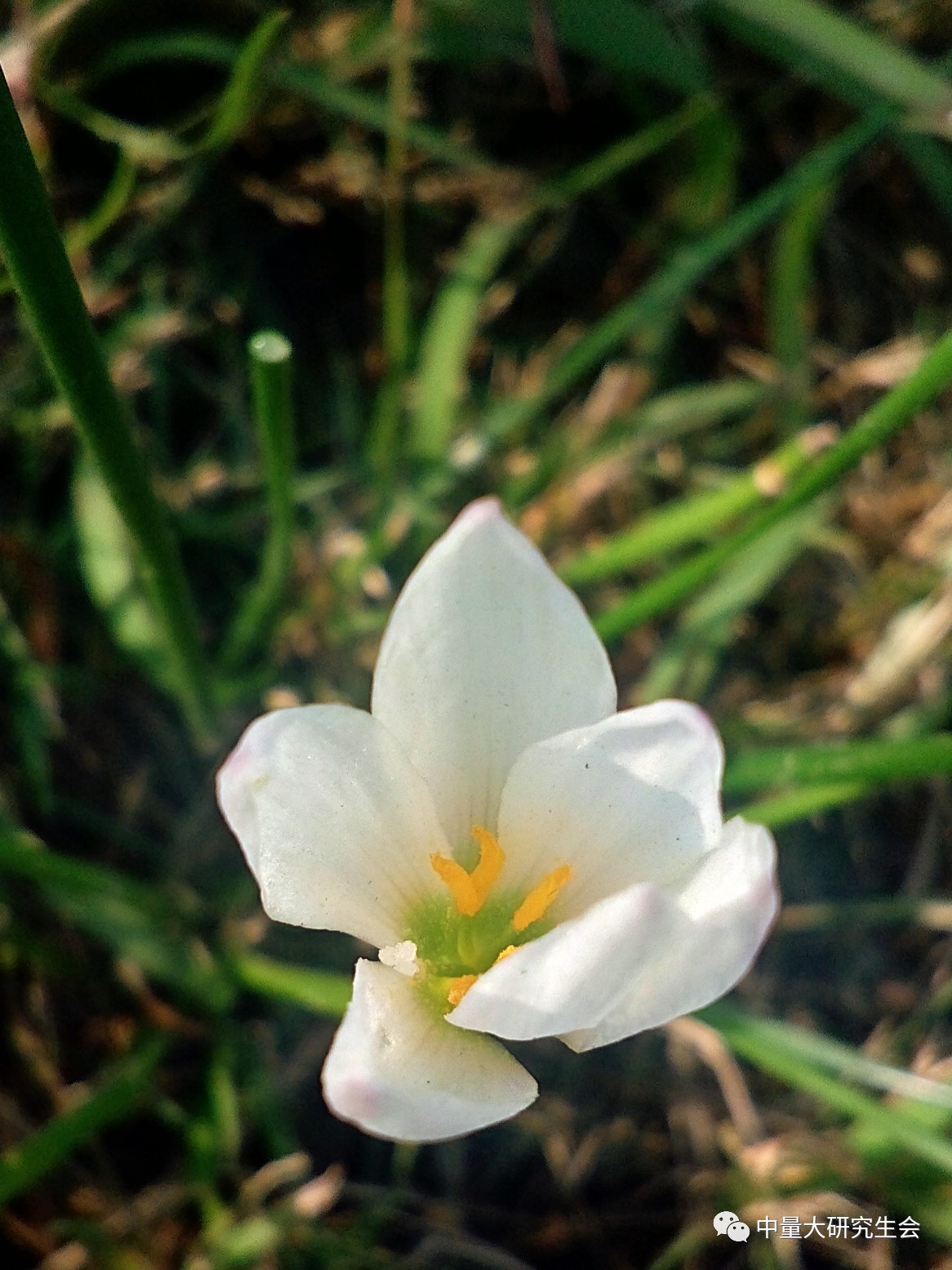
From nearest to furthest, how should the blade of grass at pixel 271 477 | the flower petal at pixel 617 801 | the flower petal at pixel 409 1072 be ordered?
the flower petal at pixel 409 1072
the flower petal at pixel 617 801
the blade of grass at pixel 271 477

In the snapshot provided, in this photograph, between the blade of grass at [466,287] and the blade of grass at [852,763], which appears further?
the blade of grass at [466,287]

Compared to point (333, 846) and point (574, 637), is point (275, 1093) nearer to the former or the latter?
point (333, 846)

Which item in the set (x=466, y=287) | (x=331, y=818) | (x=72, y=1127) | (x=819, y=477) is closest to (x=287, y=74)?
(x=466, y=287)

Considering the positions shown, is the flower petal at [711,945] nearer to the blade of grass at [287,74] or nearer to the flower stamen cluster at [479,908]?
the flower stamen cluster at [479,908]

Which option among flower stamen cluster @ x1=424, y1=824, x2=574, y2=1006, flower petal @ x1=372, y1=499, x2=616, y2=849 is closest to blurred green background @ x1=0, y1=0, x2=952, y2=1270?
flower stamen cluster @ x1=424, y1=824, x2=574, y2=1006

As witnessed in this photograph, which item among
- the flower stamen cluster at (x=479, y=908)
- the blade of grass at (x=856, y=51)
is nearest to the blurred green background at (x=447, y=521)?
the blade of grass at (x=856, y=51)
